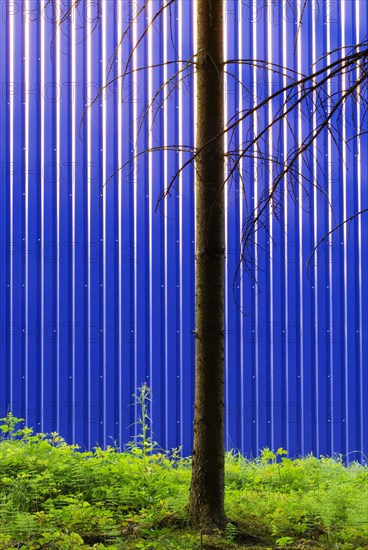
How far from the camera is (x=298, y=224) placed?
6.54 m

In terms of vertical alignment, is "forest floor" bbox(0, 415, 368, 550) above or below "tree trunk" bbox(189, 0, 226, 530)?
below

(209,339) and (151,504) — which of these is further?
(151,504)

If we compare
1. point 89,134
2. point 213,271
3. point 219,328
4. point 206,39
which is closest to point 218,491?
point 219,328

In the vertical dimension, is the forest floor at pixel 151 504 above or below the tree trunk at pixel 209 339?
below

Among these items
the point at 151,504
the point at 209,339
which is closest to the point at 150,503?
the point at 151,504

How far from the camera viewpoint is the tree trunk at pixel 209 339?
3846 mm

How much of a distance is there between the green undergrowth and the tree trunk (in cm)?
18

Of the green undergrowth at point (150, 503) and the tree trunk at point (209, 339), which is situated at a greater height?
the tree trunk at point (209, 339)

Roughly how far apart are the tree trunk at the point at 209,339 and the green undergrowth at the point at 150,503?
18 cm

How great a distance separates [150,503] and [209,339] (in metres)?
1.07

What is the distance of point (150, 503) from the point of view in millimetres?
4266

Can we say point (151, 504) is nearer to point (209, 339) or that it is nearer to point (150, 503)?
point (150, 503)

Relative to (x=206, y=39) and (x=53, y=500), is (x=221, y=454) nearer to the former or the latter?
(x=53, y=500)

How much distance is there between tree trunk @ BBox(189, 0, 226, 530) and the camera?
3.85 metres
